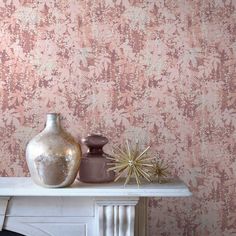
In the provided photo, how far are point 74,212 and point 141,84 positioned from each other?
74cm

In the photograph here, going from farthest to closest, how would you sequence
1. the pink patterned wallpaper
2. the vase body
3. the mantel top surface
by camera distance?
the pink patterned wallpaper
the vase body
the mantel top surface

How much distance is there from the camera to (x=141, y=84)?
2.23m

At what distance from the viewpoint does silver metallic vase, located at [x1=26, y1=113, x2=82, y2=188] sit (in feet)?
5.49

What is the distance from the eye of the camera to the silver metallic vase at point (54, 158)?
1672 mm

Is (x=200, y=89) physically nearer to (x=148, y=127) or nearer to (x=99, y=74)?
(x=148, y=127)

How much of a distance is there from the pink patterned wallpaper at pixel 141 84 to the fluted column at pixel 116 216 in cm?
50

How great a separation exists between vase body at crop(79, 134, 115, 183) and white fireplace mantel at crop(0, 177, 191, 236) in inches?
1.3

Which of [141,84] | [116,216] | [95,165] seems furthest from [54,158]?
[141,84]

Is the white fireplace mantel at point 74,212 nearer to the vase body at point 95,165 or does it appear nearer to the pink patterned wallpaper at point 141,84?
the vase body at point 95,165

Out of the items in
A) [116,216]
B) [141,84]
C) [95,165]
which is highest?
[141,84]

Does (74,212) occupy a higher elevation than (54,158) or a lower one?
lower

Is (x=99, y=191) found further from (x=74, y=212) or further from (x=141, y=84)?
(x=141, y=84)

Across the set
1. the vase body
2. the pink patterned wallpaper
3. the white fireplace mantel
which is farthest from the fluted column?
the pink patterned wallpaper

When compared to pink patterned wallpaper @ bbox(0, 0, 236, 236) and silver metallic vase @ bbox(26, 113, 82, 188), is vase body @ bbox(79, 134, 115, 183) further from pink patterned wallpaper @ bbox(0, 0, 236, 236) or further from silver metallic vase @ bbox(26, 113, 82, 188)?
pink patterned wallpaper @ bbox(0, 0, 236, 236)
